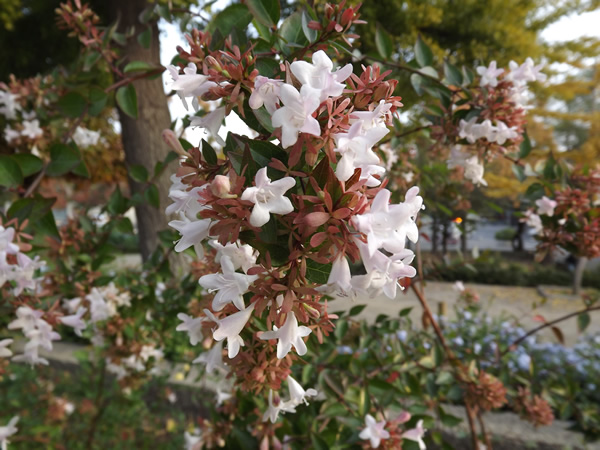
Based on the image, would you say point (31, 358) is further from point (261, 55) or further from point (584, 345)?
point (584, 345)

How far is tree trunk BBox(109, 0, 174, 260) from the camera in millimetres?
1707

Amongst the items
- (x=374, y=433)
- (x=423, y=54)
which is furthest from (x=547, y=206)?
(x=374, y=433)

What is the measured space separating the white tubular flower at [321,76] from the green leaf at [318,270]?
136mm

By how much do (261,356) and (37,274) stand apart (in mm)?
791

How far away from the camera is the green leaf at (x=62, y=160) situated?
75 centimetres

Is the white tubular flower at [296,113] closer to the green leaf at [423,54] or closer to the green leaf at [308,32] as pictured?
the green leaf at [308,32]

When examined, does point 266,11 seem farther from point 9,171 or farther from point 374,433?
point 374,433

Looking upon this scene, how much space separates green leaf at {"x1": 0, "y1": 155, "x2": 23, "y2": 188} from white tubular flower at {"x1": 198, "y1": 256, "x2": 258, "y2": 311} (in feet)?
1.83

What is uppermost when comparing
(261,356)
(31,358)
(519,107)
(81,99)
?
(81,99)

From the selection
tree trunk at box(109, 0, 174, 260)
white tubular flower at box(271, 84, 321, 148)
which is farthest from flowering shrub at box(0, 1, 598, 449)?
tree trunk at box(109, 0, 174, 260)

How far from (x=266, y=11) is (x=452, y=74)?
48 cm

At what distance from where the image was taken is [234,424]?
0.85 m

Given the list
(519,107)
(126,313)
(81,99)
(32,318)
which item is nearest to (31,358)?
(32,318)

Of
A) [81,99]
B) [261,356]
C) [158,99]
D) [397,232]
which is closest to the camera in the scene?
[397,232]
